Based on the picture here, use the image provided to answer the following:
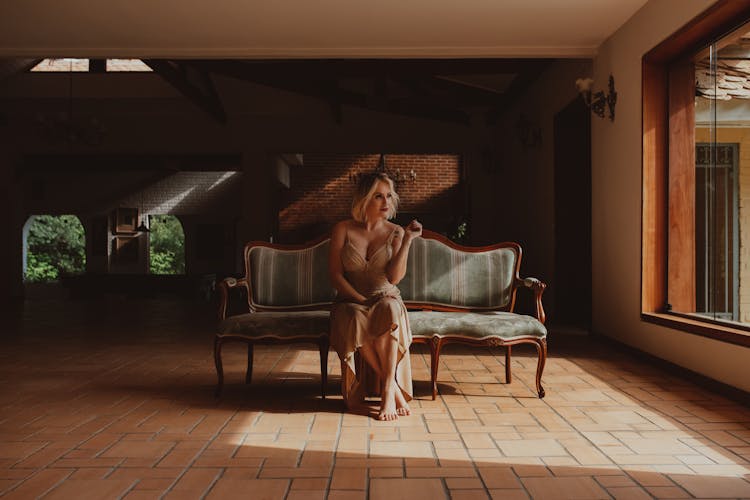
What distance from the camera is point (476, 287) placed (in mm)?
4172

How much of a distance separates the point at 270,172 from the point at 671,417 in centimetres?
934

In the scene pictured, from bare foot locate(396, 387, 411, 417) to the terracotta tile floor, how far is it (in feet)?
0.22

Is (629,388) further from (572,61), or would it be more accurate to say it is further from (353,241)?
(572,61)

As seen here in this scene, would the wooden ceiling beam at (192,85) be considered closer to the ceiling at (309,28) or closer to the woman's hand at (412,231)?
the ceiling at (309,28)

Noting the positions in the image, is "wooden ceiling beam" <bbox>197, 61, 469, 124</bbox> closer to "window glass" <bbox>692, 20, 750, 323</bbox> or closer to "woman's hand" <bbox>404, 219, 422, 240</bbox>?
"window glass" <bbox>692, 20, 750, 323</bbox>

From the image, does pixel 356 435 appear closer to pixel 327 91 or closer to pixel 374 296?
pixel 374 296

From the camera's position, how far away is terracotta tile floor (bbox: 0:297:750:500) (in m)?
2.32

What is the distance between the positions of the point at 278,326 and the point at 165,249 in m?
20.0

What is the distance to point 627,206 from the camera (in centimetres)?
539

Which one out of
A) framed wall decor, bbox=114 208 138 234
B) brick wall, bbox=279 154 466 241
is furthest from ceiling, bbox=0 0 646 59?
framed wall decor, bbox=114 208 138 234

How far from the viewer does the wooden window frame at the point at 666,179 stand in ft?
16.0

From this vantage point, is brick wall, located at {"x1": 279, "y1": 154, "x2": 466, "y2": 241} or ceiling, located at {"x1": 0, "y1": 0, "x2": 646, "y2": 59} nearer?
ceiling, located at {"x1": 0, "y1": 0, "x2": 646, "y2": 59}

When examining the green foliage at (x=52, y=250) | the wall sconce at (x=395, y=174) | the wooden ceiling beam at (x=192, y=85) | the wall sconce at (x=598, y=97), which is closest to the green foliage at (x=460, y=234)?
the wall sconce at (x=395, y=174)

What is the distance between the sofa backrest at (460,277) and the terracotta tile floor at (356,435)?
545mm
